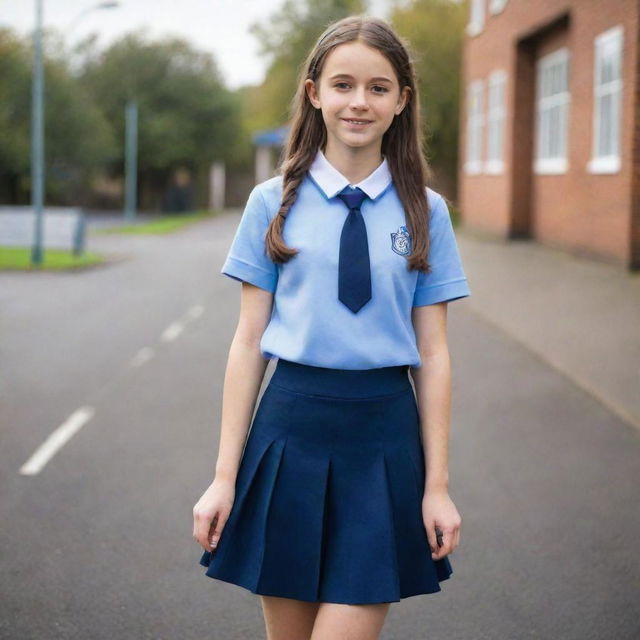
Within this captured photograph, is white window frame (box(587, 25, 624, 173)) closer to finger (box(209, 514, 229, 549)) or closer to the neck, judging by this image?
the neck

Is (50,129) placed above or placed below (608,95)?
above

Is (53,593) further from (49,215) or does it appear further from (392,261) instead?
(49,215)

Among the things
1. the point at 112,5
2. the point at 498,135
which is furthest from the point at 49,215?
the point at 498,135

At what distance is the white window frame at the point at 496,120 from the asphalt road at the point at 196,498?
1650 cm

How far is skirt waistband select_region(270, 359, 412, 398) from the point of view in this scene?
2.49 metres

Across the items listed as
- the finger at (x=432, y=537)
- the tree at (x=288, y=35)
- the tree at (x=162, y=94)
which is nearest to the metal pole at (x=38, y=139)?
the finger at (x=432, y=537)

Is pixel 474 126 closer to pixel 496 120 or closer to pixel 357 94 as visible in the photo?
pixel 496 120

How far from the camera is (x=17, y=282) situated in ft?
61.0

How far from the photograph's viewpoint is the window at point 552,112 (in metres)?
22.3

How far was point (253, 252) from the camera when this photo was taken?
2.53m

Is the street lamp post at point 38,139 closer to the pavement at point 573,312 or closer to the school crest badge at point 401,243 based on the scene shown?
the pavement at point 573,312

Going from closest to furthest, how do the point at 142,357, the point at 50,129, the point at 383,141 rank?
1. the point at 383,141
2. the point at 142,357
3. the point at 50,129

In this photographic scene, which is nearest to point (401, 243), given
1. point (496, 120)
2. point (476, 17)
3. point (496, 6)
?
point (496, 6)

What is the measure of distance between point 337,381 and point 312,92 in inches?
26.2
